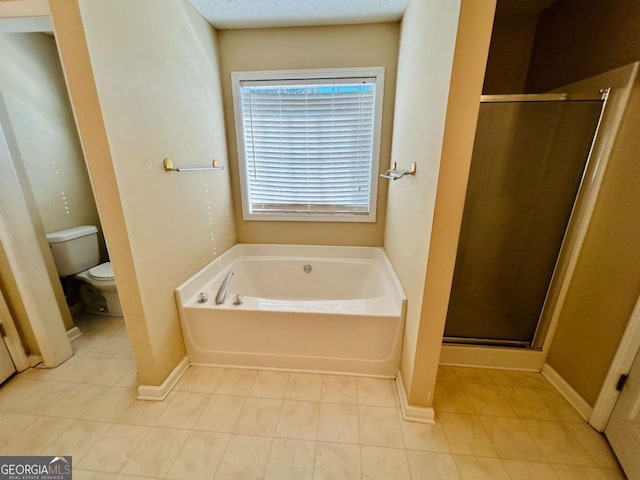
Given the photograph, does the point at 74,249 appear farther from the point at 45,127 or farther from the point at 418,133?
the point at 418,133

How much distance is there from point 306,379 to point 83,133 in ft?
5.54

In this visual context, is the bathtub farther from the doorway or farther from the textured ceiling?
the textured ceiling

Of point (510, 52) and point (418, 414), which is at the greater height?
point (510, 52)

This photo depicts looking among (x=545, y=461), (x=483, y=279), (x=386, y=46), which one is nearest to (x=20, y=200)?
(x=386, y=46)

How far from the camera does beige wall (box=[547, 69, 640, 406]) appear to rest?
1146 mm

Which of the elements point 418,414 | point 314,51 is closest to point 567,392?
point 418,414

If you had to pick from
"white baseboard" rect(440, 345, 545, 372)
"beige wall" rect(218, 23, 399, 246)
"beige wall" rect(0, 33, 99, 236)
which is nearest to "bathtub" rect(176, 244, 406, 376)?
"white baseboard" rect(440, 345, 545, 372)

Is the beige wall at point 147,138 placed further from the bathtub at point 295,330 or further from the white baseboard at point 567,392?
the white baseboard at point 567,392

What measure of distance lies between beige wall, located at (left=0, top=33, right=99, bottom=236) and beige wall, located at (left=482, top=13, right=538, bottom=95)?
11.2ft

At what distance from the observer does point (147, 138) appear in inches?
49.3

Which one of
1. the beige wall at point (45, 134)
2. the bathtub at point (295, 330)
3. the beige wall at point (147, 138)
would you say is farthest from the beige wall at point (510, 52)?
the beige wall at point (45, 134)

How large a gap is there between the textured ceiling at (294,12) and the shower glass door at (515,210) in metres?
1.00

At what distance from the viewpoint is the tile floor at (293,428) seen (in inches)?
42.9

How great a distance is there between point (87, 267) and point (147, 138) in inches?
65.2
